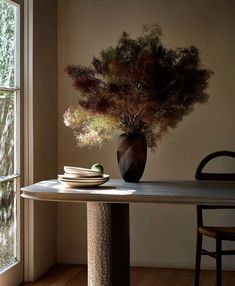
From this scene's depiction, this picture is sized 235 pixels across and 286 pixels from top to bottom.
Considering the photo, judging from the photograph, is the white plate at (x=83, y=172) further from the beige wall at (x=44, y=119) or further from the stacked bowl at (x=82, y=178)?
the beige wall at (x=44, y=119)

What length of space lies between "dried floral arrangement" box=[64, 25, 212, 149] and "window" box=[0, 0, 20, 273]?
0.60m

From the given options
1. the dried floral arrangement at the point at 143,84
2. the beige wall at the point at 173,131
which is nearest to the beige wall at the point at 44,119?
the beige wall at the point at 173,131

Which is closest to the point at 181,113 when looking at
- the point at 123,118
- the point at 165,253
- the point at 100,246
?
the point at 123,118

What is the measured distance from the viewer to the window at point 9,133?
355 centimetres

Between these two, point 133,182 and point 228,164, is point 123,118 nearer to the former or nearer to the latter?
point 133,182

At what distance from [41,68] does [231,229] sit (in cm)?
170

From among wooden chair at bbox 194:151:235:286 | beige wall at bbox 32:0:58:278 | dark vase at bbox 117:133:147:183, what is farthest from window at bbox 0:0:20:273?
wooden chair at bbox 194:151:235:286

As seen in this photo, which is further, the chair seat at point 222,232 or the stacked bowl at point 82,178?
the chair seat at point 222,232

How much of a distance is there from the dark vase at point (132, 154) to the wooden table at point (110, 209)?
Answer: 0.13 m

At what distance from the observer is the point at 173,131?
4180mm

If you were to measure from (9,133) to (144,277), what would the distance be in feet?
4.47

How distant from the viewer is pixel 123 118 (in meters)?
3.21

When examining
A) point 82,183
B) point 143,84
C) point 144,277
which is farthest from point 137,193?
point 144,277

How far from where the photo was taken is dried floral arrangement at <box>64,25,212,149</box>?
307 centimetres
